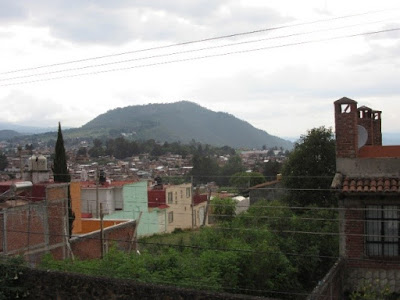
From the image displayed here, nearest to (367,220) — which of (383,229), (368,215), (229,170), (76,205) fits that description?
(368,215)

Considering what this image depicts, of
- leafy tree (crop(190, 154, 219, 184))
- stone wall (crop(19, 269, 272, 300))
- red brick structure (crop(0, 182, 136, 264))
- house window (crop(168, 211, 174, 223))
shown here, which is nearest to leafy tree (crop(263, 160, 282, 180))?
leafy tree (crop(190, 154, 219, 184))

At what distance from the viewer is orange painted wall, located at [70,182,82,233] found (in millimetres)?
32062

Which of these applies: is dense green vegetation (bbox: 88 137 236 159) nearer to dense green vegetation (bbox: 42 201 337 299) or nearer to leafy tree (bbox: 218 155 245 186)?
leafy tree (bbox: 218 155 245 186)

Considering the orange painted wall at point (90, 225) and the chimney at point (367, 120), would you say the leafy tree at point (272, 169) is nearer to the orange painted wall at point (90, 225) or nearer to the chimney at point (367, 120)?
the orange painted wall at point (90, 225)

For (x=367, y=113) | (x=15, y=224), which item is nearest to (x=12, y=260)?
(x=15, y=224)

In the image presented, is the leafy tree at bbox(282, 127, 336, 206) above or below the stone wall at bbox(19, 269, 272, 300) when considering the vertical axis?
above

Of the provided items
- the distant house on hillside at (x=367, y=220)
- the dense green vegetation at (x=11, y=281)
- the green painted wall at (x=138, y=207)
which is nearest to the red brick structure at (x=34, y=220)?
the dense green vegetation at (x=11, y=281)

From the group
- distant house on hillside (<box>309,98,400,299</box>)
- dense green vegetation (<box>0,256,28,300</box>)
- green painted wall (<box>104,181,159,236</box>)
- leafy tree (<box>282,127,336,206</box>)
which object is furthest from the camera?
green painted wall (<box>104,181,159,236</box>)

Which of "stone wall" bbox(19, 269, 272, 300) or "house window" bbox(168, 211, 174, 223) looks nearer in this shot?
"stone wall" bbox(19, 269, 272, 300)

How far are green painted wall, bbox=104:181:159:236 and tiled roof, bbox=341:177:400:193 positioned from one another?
31.5 m

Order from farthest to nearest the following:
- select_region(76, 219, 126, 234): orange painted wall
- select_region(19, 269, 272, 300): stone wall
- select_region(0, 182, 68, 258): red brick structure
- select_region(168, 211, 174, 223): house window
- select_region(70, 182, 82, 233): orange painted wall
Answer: select_region(168, 211, 174, 223): house window < select_region(76, 219, 126, 234): orange painted wall < select_region(70, 182, 82, 233): orange painted wall < select_region(0, 182, 68, 258): red brick structure < select_region(19, 269, 272, 300): stone wall

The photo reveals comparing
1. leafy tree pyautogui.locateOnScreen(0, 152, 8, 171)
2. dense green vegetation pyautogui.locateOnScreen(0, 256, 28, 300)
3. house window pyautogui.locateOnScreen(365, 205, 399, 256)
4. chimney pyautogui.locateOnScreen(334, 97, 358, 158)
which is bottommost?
dense green vegetation pyautogui.locateOnScreen(0, 256, 28, 300)

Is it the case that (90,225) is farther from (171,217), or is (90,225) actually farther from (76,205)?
(171,217)

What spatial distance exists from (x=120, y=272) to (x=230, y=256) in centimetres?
343
